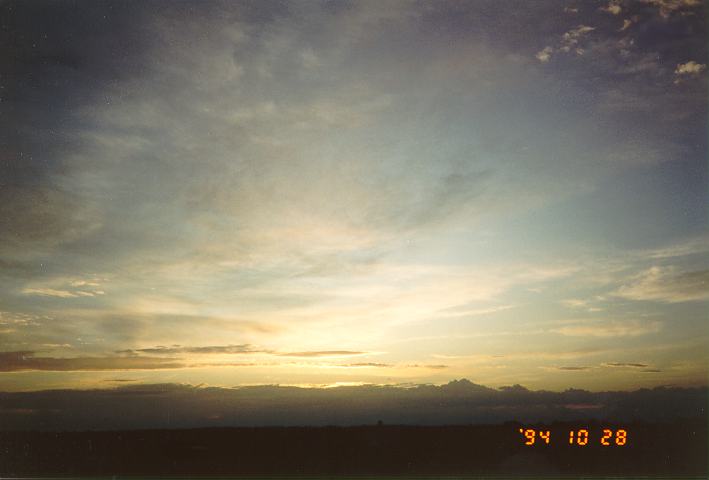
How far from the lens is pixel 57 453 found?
19.9 metres

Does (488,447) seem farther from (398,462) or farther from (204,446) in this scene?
(204,446)

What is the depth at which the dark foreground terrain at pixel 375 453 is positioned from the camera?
13953 millimetres

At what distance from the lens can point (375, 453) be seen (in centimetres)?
1922

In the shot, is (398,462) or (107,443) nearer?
(398,462)

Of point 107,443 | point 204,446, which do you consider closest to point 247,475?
point 204,446

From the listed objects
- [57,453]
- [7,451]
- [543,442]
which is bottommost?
[57,453]

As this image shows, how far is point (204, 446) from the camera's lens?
21047mm

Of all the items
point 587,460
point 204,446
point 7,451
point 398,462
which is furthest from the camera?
point 204,446

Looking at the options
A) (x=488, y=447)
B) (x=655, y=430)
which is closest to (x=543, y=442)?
(x=488, y=447)

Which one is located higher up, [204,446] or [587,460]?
[587,460]

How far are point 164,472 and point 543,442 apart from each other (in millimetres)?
11820

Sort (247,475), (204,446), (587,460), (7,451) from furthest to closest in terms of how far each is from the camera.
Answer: (204,446) < (247,475) < (7,451) < (587,460)

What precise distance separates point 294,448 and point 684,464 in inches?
530

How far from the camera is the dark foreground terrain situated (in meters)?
14.0
